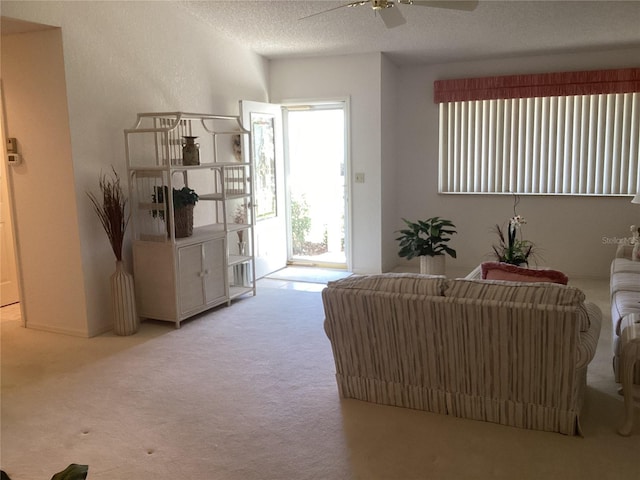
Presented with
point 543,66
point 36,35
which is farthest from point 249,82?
point 543,66

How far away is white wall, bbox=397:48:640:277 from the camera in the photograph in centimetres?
623

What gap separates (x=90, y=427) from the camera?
10.3 ft

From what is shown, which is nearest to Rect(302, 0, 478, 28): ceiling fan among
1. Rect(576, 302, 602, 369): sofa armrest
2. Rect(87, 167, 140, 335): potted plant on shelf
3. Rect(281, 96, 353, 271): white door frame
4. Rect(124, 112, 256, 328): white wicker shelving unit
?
Rect(576, 302, 602, 369): sofa armrest

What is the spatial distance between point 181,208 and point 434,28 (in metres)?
2.90

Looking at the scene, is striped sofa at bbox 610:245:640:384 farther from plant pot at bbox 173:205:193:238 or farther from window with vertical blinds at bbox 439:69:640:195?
plant pot at bbox 173:205:193:238

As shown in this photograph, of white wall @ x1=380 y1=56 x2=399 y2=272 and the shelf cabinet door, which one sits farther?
Answer: white wall @ x1=380 y1=56 x2=399 y2=272

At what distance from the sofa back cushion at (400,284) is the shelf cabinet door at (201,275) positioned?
2.07 metres

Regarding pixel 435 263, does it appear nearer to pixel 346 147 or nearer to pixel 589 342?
pixel 589 342

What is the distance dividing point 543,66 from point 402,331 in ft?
14.9

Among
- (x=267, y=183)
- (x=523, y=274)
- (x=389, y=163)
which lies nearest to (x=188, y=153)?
(x=267, y=183)

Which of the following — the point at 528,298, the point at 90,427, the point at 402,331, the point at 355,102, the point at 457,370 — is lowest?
the point at 90,427

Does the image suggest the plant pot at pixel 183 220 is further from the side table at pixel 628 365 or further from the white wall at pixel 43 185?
the side table at pixel 628 365

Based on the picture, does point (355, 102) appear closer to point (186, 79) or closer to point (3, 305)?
point (186, 79)

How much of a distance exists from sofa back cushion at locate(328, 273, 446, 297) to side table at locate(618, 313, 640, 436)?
3.06 feet
